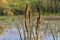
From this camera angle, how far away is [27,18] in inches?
71.6

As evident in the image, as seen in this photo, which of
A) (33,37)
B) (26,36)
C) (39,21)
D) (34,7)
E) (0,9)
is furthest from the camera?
(0,9)

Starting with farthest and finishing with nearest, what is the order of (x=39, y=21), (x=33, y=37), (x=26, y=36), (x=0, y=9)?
1. (x=0, y=9)
2. (x=26, y=36)
3. (x=33, y=37)
4. (x=39, y=21)

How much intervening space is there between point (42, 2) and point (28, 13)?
0.96ft

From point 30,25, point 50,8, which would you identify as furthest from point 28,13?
point 50,8

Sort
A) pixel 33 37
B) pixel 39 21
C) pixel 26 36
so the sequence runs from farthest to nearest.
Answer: pixel 26 36, pixel 33 37, pixel 39 21

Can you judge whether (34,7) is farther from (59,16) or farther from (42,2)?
(59,16)

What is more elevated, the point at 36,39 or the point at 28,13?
the point at 28,13

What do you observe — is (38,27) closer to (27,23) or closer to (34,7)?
(27,23)

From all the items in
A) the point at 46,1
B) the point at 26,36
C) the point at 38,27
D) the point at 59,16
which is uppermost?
the point at 46,1

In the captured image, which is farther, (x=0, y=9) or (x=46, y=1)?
(x=0, y=9)

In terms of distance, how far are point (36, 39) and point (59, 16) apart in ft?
37.1

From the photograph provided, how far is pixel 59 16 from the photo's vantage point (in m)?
13.0

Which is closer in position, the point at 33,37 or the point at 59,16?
the point at 33,37

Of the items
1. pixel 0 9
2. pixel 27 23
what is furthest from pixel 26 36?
pixel 0 9
